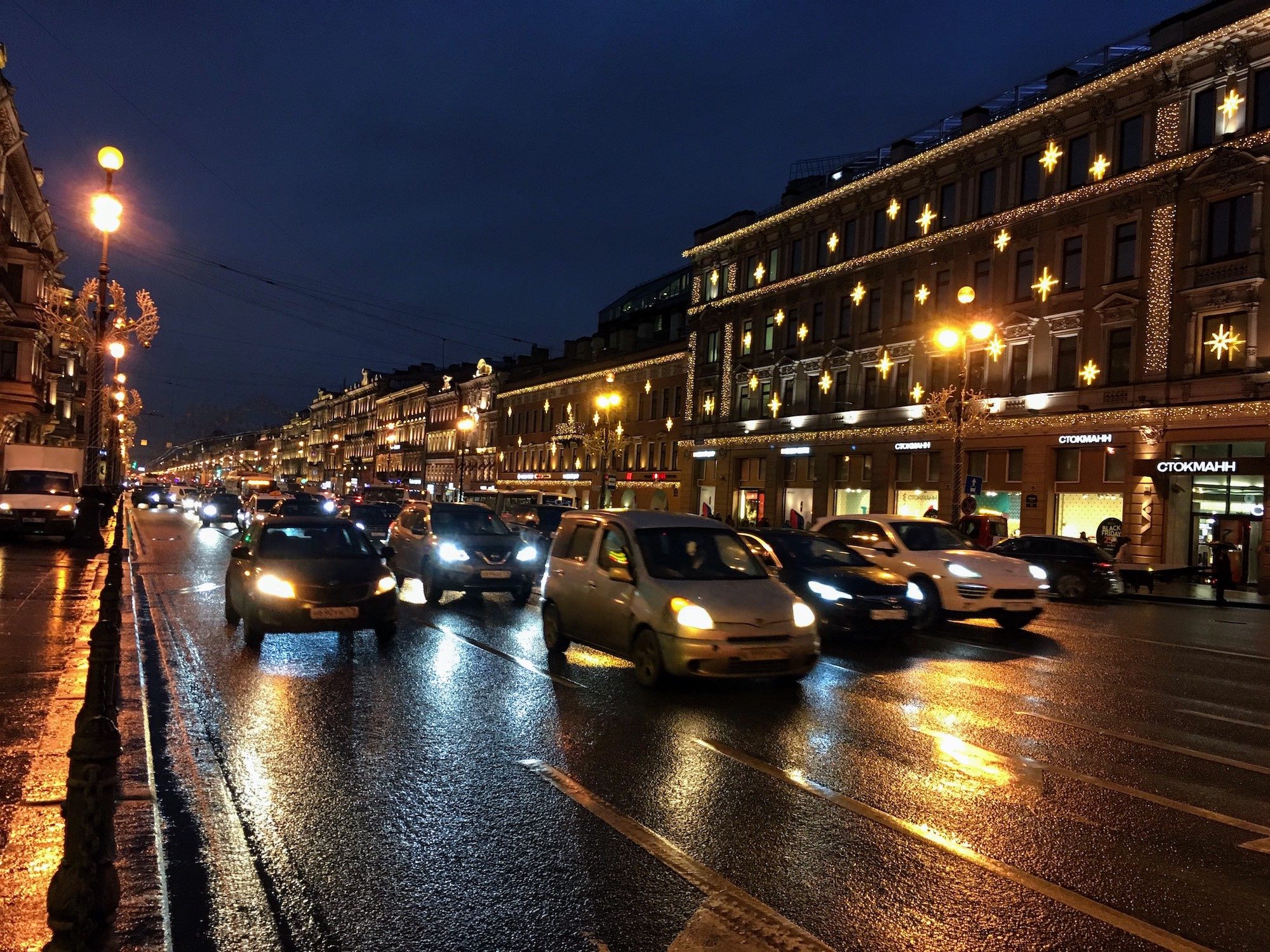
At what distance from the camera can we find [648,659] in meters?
9.52

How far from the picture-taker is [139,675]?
914 centimetres

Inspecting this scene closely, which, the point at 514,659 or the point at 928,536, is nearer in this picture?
the point at 514,659

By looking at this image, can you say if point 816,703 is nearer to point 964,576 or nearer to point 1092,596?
point 964,576

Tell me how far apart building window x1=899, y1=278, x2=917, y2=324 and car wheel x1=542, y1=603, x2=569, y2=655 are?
109ft

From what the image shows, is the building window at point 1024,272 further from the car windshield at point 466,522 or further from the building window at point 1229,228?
the car windshield at point 466,522

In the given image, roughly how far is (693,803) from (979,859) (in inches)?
64.7

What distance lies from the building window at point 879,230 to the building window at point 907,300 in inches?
83.4

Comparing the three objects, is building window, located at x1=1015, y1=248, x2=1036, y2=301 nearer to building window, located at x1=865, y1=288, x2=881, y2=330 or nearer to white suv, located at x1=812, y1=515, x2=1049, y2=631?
building window, located at x1=865, y1=288, x2=881, y2=330

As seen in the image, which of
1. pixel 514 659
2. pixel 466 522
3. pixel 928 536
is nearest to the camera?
pixel 514 659

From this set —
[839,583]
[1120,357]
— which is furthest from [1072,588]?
[839,583]

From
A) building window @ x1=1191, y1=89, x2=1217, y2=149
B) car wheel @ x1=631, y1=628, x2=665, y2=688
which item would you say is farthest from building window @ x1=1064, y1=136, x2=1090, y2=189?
car wheel @ x1=631, y1=628, x2=665, y2=688

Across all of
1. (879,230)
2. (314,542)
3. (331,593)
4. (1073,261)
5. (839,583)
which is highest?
(879,230)

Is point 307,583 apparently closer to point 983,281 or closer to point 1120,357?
point 1120,357

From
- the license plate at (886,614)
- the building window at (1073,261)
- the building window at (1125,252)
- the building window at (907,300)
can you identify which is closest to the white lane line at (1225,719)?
the license plate at (886,614)
